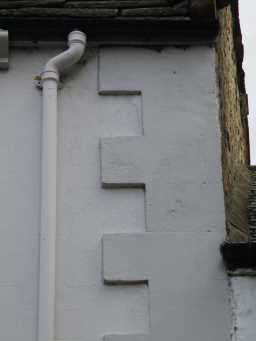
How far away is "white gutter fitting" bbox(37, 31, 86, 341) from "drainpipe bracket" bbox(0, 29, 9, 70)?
269mm

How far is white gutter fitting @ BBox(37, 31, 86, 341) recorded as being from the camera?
4832mm

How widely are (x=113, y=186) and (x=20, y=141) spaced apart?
0.62 meters

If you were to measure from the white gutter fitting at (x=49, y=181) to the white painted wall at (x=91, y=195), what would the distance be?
0.07 metres

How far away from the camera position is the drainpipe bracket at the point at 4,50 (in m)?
5.54

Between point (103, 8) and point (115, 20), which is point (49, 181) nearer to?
point (115, 20)

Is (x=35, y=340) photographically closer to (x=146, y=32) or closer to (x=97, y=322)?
(x=97, y=322)

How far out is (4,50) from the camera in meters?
5.55

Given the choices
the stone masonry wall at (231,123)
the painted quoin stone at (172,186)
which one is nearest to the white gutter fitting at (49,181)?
the painted quoin stone at (172,186)

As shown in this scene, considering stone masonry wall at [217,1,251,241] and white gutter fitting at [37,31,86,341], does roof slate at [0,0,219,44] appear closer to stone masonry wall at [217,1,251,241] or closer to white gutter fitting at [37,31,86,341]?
white gutter fitting at [37,31,86,341]

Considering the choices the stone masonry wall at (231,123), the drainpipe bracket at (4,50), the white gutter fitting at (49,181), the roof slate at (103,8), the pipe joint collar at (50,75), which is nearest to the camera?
the white gutter fitting at (49,181)

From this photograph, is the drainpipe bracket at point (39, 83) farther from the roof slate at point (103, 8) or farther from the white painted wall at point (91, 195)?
the roof slate at point (103, 8)

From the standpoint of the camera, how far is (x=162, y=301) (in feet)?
16.1

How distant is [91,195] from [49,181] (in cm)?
26

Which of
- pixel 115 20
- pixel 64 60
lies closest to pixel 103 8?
pixel 115 20
